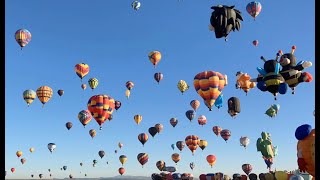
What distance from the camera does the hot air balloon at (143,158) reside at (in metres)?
50.0

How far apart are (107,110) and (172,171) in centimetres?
2135

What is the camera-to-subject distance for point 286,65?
23266 millimetres

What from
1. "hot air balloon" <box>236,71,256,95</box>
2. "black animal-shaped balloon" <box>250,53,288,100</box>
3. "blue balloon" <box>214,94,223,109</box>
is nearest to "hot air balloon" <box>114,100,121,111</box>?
"blue balloon" <box>214,94,223,109</box>

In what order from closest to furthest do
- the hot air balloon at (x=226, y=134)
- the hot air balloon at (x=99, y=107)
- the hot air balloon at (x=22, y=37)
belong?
the hot air balloon at (x=99, y=107)
the hot air balloon at (x=22, y=37)
the hot air balloon at (x=226, y=134)

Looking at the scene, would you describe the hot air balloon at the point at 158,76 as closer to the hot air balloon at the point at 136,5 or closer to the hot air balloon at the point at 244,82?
Result: the hot air balloon at the point at 136,5

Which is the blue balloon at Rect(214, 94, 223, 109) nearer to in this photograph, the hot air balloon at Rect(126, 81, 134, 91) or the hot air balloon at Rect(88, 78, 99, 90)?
the hot air balloon at Rect(88, 78, 99, 90)

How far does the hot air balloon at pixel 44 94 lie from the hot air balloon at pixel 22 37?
5164 millimetres

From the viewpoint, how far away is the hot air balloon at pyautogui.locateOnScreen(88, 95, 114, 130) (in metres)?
36.8

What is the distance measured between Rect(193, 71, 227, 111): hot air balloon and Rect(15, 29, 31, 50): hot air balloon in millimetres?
19303

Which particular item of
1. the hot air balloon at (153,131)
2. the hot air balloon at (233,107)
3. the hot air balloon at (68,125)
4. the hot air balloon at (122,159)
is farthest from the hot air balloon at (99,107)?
the hot air balloon at (122,159)

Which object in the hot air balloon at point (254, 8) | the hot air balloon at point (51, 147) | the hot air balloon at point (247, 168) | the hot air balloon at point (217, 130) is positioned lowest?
the hot air balloon at point (247, 168)
